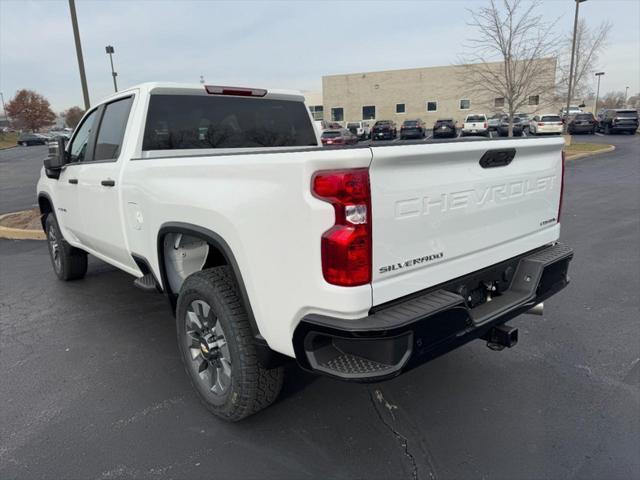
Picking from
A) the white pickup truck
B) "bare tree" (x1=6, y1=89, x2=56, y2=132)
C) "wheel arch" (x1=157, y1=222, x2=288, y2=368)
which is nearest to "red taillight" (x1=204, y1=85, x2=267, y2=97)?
the white pickup truck

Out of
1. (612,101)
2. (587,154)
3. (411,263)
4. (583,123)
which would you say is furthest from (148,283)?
(612,101)

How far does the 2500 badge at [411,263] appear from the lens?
216cm

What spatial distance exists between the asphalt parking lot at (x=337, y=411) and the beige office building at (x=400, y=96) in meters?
49.5

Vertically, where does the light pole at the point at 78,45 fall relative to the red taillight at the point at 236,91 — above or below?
above

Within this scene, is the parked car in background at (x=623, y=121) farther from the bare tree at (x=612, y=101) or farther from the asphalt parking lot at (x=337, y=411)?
the bare tree at (x=612, y=101)

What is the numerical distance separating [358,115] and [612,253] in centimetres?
5141

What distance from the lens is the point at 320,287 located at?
6.86ft

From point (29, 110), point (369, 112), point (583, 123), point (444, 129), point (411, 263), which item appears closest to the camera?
point (411, 263)

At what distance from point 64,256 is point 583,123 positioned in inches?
1433

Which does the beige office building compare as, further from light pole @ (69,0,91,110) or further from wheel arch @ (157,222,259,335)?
wheel arch @ (157,222,259,335)

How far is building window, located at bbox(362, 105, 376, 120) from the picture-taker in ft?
180

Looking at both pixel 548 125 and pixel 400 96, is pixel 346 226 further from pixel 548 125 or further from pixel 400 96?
pixel 400 96

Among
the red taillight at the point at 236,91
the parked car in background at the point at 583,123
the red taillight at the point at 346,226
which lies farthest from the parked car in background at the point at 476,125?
the red taillight at the point at 346,226

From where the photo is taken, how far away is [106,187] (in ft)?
12.6
